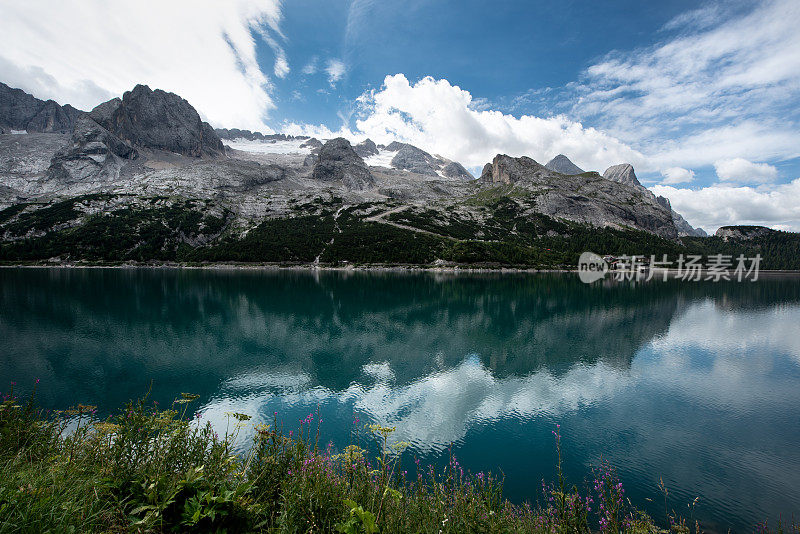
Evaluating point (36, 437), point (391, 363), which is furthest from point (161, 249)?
point (36, 437)

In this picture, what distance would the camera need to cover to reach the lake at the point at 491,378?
1438cm

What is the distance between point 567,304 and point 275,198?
7113 inches

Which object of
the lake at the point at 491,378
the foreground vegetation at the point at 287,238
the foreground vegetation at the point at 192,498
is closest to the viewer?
the foreground vegetation at the point at 192,498

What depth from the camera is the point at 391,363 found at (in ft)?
90.2

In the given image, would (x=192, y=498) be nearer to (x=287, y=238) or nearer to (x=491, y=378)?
(x=491, y=378)

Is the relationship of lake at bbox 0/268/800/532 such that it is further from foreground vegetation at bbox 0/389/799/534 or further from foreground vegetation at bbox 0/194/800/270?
foreground vegetation at bbox 0/194/800/270

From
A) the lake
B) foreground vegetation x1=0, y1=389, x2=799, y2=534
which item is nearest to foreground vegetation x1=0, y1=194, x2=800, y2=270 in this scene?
the lake

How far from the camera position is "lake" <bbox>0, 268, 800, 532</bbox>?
1438cm

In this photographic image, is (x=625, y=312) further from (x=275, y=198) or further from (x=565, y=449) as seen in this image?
(x=275, y=198)

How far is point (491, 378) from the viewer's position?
963 inches

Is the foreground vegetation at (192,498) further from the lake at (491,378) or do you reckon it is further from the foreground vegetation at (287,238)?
the foreground vegetation at (287,238)

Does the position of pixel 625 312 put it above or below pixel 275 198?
below

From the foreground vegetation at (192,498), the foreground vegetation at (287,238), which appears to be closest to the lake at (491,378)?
the foreground vegetation at (192,498)

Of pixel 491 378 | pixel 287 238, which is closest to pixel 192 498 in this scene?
pixel 491 378
